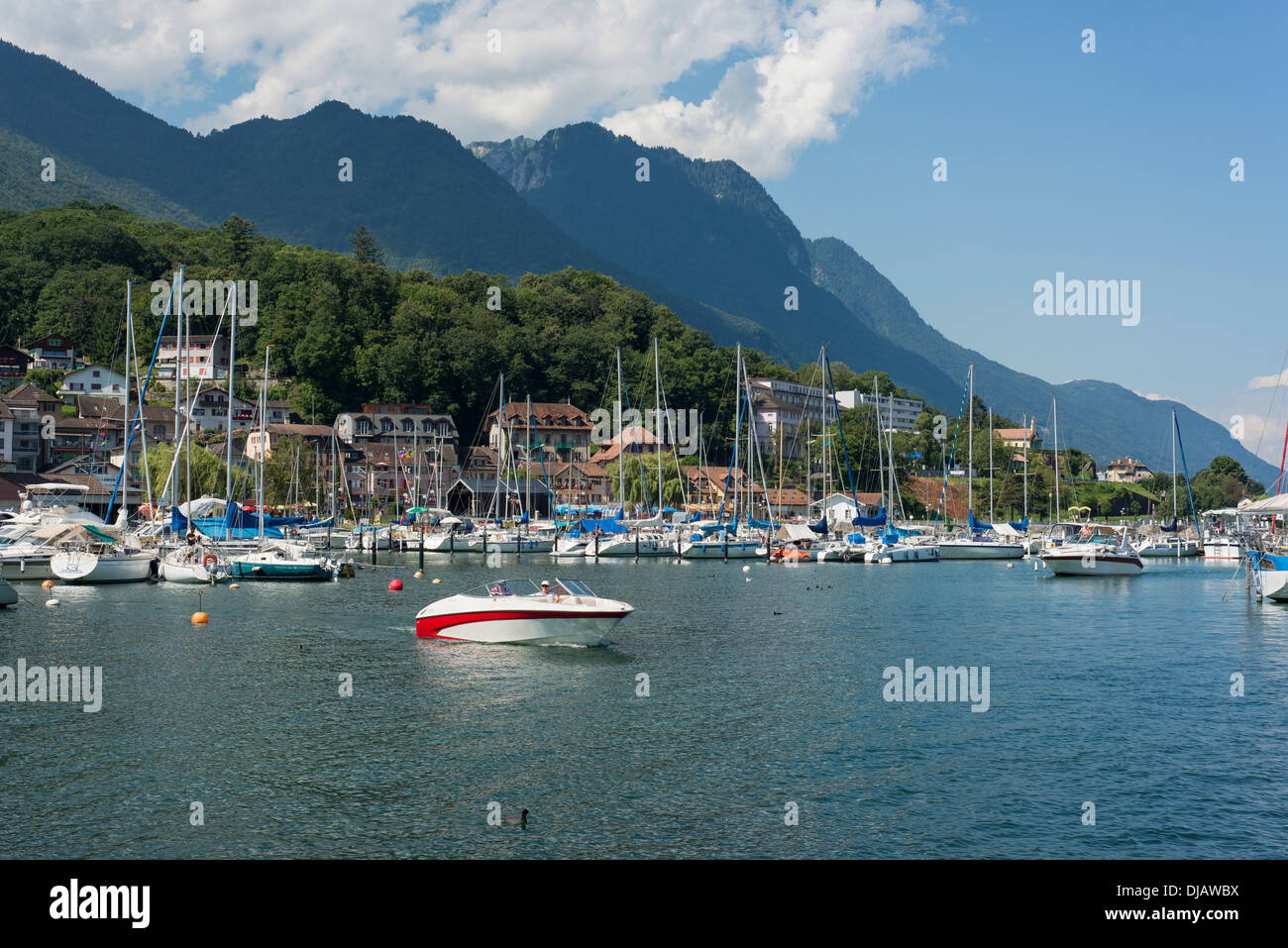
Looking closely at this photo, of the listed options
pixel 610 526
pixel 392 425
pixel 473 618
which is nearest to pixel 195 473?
pixel 610 526

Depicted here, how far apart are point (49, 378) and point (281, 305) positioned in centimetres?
3701

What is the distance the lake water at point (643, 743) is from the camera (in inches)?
781

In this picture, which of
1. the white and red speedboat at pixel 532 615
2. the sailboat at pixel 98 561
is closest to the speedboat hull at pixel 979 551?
the sailboat at pixel 98 561

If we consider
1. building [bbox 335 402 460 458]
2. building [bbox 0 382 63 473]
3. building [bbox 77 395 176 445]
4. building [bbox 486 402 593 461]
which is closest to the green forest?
building [bbox 335 402 460 458]

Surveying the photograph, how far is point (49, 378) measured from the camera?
16250 cm

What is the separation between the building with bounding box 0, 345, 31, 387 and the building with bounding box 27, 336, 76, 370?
183 centimetres

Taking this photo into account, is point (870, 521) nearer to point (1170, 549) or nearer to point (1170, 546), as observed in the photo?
point (1170, 549)

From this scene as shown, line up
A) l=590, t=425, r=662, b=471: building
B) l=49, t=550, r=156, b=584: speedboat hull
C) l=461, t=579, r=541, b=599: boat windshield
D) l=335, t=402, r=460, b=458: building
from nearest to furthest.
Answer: l=461, t=579, r=541, b=599: boat windshield
l=49, t=550, r=156, b=584: speedboat hull
l=335, t=402, r=460, b=458: building
l=590, t=425, r=662, b=471: building

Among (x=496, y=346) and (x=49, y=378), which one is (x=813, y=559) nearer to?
(x=496, y=346)

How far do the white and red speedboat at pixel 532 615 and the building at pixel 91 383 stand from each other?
132 metres

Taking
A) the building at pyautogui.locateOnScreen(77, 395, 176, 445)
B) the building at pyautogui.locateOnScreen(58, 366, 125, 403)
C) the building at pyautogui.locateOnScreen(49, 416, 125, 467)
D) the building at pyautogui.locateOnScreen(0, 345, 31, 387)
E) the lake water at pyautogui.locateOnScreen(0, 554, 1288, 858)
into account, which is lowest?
the lake water at pyautogui.locateOnScreen(0, 554, 1288, 858)

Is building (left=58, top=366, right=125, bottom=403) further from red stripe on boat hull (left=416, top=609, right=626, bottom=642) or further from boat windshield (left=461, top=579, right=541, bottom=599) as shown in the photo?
boat windshield (left=461, top=579, right=541, bottom=599)

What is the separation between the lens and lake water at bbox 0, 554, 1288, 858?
19828 millimetres

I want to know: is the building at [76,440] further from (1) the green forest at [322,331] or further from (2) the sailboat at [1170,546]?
(2) the sailboat at [1170,546]
